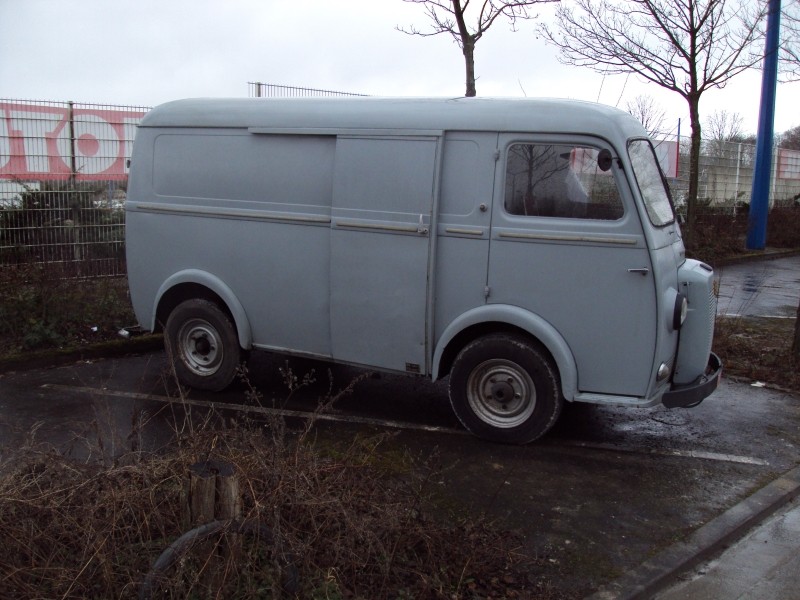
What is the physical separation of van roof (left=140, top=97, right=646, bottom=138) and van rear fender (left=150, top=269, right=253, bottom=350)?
4.28 feet

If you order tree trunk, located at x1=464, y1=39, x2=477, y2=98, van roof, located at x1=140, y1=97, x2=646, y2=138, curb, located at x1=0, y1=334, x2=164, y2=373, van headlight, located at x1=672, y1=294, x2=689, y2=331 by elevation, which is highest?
tree trunk, located at x1=464, y1=39, x2=477, y2=98

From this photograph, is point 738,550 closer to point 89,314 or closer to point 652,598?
point 652,598

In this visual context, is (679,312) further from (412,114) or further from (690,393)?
(412,114)

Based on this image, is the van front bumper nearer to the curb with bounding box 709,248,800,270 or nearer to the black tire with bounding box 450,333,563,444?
the black tire with bounding box 450,333,563,444

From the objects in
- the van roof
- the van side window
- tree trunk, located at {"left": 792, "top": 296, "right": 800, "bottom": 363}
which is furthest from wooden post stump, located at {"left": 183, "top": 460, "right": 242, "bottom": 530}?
tree trunk, located at {"left": 792, "top": 296, "right": 800, "bottom": 363}

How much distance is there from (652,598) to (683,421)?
3.01m

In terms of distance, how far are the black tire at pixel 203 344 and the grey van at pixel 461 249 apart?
5 cm

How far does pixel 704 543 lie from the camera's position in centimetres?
476

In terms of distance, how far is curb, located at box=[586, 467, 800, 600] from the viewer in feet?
13.8

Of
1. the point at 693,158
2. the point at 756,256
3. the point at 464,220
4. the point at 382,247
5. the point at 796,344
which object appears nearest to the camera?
the point at 464,220

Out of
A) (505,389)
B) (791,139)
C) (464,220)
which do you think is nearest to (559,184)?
(464,220)

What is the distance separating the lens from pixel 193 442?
13.6 ft

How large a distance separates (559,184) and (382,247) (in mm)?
1394

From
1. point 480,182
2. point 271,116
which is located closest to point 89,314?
point 271,116
